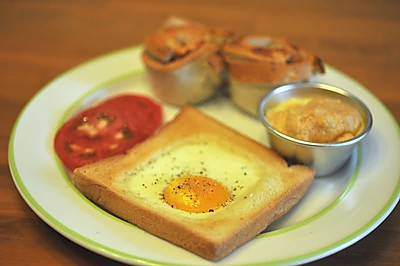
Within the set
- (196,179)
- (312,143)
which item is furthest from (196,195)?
(312,143)

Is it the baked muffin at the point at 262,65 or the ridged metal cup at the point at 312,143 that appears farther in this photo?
the baked muffin at the point at 262,65

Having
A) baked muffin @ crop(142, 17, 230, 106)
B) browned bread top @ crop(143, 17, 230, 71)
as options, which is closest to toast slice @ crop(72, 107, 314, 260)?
baked muffin @ crop(142, 17, 230, 106)

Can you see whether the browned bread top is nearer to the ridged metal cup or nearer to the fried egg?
the ridged metal cup

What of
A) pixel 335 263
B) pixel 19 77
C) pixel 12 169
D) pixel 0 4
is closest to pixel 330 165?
pixel 335 263

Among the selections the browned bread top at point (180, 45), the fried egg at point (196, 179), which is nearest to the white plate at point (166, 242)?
the fried egg at point (196, 179)

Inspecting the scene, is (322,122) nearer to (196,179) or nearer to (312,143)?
(312,143)

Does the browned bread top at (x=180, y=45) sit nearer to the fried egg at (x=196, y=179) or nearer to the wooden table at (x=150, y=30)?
the fried egg at (x=196, y=179)

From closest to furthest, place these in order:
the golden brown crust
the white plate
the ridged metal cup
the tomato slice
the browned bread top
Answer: the white plate
the ridged metal cup
the tomato slice
the golden brown crust
the browned bread top

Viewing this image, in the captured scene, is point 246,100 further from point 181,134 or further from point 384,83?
point 384,83
